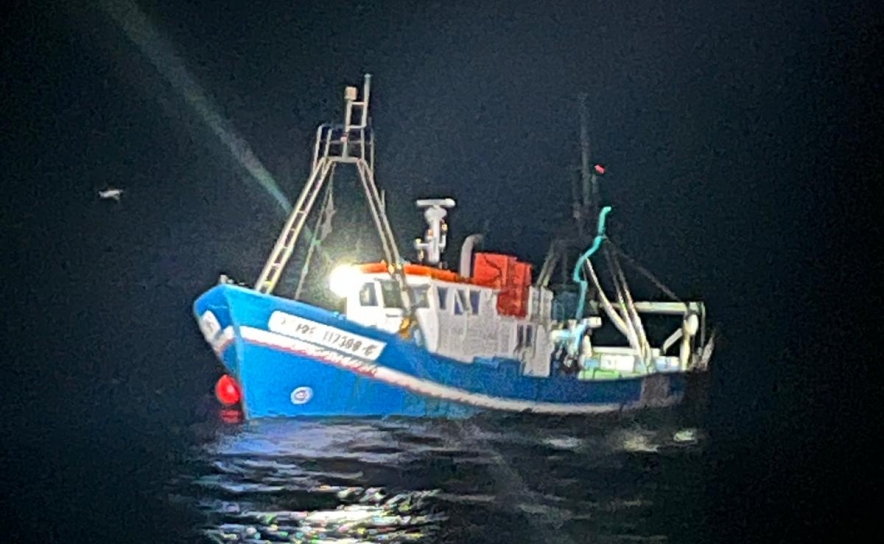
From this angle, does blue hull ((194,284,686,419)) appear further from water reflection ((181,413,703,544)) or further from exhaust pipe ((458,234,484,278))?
exhaust pipe ((458,234,484,278))

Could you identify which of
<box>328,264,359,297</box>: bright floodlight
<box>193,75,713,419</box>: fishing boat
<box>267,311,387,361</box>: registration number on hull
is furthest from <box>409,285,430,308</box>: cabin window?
<box>267,311,387,361</box>: registration number on hull

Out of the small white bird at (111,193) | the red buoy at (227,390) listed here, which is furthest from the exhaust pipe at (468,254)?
the small white bird at (111,193)

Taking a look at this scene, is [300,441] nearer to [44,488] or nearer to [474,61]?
[44,488]

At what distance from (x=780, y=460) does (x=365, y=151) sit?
1804 millimetres

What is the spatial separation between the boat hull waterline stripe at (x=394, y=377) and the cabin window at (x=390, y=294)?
0.31 metres

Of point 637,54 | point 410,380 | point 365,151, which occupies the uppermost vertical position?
point 637,54

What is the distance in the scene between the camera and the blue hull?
498cm

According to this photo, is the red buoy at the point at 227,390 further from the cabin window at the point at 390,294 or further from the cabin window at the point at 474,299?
the cabin window at the point at 474,299

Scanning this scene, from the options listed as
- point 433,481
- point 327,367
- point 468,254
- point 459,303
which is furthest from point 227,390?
point 433,481

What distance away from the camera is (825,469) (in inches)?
182

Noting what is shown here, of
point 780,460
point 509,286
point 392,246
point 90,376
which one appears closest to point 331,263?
point 392,246

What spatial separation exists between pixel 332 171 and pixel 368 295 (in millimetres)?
504

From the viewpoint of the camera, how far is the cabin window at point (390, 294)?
17.4 ft

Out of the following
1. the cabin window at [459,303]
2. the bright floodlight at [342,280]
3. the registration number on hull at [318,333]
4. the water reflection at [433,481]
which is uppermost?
the bright floodlight at [342,280]
